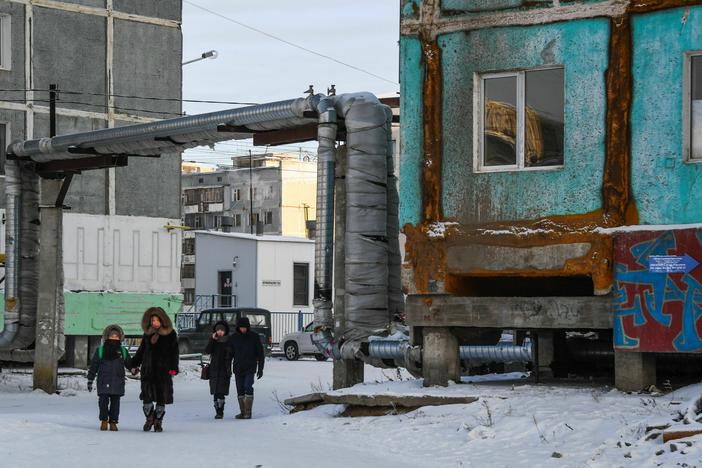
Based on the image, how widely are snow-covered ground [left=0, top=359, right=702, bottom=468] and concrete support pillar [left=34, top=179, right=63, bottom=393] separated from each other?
7102 millimetres

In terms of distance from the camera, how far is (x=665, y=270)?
53.1 ft

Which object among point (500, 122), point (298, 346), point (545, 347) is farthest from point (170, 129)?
point (298, 346)

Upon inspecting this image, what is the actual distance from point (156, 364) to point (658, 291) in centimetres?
663

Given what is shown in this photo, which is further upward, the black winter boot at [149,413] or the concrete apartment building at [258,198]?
the concrete apartment building at [258,198]

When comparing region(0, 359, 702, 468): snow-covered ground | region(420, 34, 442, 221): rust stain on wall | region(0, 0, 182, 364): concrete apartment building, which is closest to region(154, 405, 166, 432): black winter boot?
region(0, 359, 702, 468): snow-covered ground

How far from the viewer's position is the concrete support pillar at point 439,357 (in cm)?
1803

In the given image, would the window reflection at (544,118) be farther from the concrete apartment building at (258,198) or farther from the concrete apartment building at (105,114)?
the concrete apartment building at (258,198)

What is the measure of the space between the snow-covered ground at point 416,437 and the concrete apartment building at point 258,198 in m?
77.6

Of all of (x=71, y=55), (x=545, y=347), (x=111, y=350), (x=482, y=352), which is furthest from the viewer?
(x=71, y=55)

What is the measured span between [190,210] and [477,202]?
3813 inches

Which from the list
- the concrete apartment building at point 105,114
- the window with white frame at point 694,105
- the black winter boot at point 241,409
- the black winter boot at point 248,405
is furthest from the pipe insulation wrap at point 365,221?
the concrete apartment building at point 105,114

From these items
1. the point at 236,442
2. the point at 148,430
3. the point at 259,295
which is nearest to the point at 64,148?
the point at 148,430

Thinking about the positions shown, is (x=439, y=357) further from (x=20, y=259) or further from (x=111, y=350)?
(x=20, y=259)

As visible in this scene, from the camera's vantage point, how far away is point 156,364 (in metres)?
17.6
